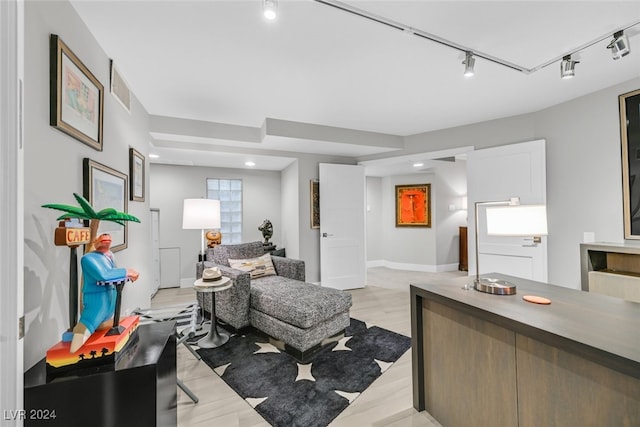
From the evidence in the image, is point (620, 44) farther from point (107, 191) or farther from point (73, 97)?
point (107, 191)

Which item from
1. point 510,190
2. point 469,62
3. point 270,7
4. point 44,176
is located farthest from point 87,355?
point 510,190

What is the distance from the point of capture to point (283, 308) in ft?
7.98

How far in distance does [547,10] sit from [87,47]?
2.76 meters

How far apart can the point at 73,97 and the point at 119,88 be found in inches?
35.1

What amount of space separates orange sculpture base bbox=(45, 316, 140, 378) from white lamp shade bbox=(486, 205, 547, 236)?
1893 mm

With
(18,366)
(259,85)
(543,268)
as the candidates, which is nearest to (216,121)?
(259,85)

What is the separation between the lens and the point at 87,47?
1666 mm

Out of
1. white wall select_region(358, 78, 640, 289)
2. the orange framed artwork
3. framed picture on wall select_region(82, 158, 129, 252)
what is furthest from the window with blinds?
white wall select_region(358, 78, 640, 289)

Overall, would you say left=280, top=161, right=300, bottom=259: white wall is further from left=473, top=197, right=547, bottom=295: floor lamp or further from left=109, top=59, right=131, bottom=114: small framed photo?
left=473, top=197, right=547, bottom=295: floor lamp

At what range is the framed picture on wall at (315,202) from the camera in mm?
4449

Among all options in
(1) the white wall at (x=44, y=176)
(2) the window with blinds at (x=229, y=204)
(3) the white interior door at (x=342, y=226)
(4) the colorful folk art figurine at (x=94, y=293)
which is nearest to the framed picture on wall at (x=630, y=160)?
(3) the white interior door at (x=342, y=226)

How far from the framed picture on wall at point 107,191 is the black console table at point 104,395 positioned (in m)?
0.93

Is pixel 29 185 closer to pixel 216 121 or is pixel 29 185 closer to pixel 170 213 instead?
pixel 216 121

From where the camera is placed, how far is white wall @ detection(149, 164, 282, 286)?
4688 mm
